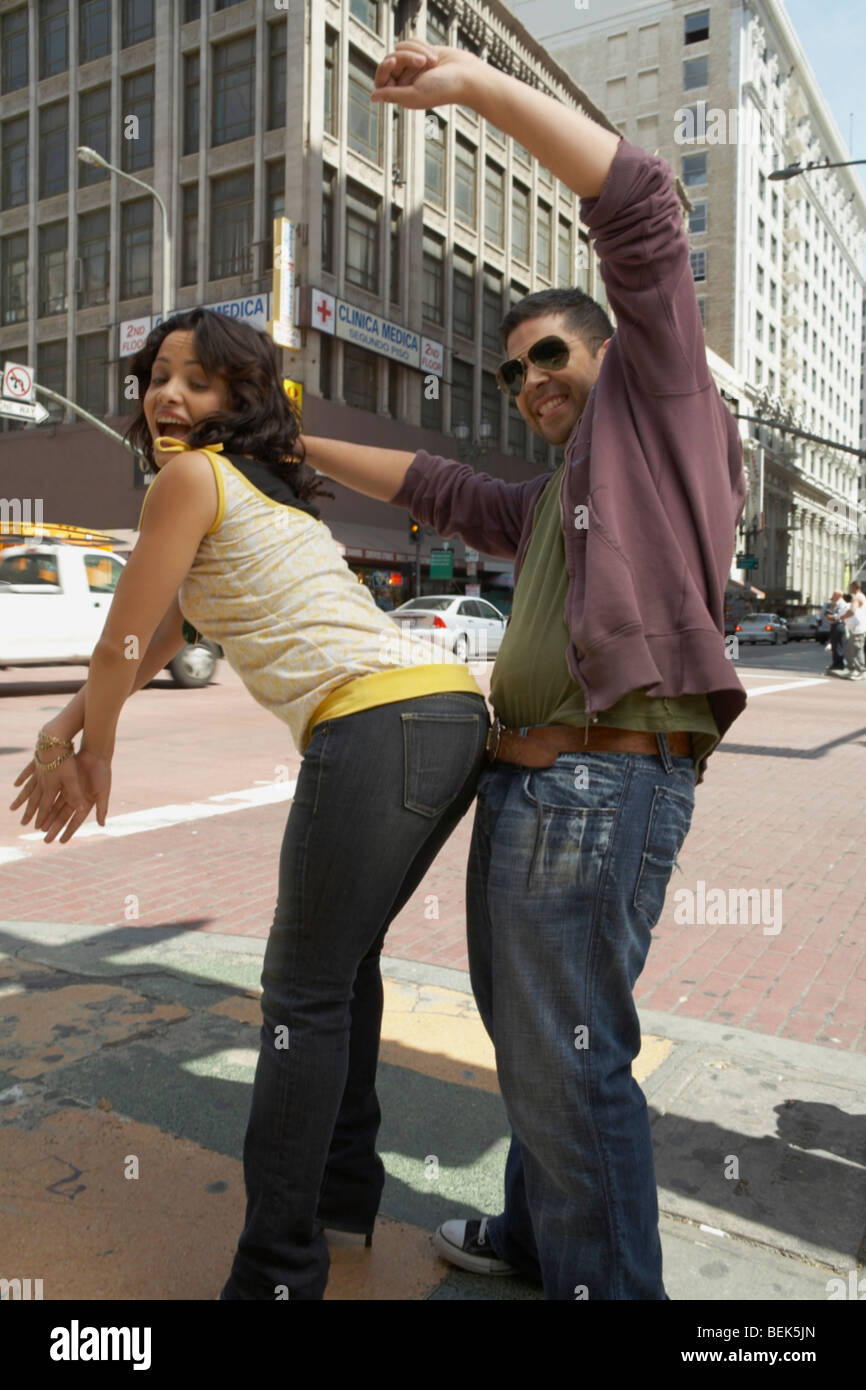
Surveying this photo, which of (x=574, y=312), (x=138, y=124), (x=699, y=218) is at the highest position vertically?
(x=699, y=218)

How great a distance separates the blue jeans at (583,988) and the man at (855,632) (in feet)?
68.0

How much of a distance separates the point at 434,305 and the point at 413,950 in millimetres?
35627

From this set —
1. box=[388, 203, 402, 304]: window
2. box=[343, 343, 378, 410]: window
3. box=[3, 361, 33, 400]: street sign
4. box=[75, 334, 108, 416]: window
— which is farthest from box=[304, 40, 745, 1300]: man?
box=[388, 203, 402, 304]: window

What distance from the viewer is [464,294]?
127 feet

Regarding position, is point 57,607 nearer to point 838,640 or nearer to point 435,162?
point 838,640

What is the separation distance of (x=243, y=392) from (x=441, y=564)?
32271 millimetres

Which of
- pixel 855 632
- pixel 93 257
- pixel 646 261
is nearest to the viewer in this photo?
pixel 646 261

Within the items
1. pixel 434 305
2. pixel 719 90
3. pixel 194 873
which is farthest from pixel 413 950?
pixel 719 90

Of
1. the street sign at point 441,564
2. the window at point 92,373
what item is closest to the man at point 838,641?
the street sign at point 441,564

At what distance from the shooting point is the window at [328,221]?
31156mm

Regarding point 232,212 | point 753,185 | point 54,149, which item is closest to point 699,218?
point 753,185

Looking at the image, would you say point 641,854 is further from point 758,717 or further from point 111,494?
point 111,494

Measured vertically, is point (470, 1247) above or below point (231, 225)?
below

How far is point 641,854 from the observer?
1626mm
